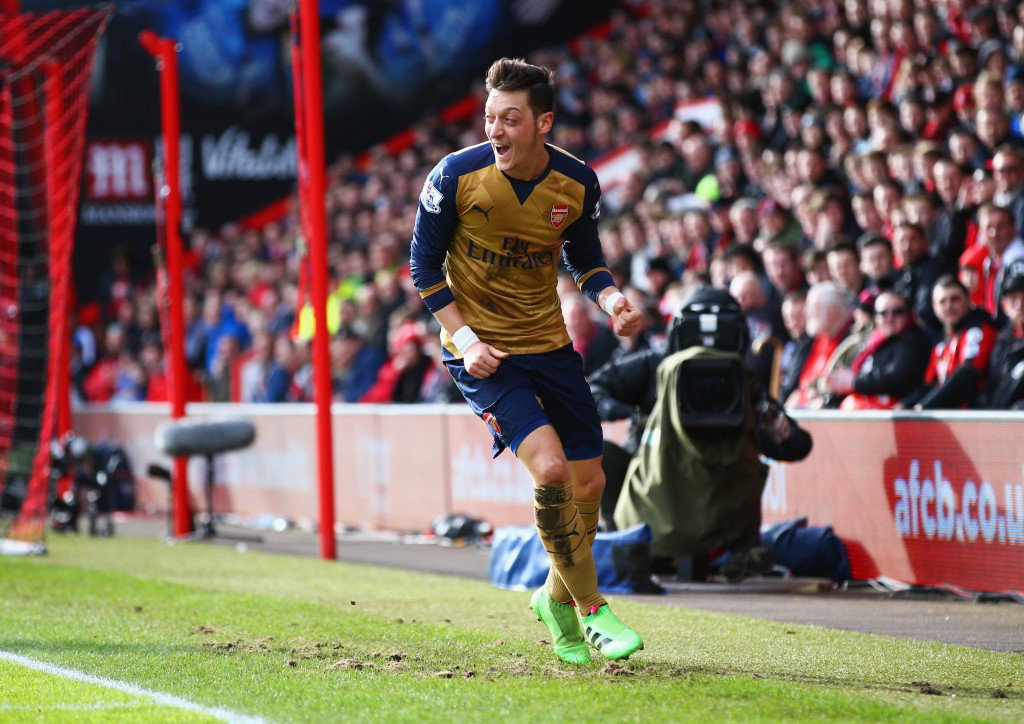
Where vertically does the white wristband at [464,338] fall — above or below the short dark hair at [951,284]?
below

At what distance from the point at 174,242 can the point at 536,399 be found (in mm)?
7749

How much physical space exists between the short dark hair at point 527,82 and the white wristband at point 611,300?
2.55 ft

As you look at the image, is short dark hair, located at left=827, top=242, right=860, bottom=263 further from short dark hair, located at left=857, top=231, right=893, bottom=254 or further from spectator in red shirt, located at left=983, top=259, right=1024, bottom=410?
spectator in red shirt, located at left=983, top=259, right=1024, bottom=410

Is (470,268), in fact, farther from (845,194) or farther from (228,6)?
(228,6)

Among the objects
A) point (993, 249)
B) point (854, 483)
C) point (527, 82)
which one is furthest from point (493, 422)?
point (993, 249)

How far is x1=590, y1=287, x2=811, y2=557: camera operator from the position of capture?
9133 millimetres

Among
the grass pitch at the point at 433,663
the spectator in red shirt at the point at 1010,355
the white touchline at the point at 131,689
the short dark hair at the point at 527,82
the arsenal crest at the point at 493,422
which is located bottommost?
the grass pitch at the point at 433,663

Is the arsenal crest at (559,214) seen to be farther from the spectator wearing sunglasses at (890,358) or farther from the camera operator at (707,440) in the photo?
the spectator wearing sunglasses at (890,358)

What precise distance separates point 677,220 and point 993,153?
317 centimetres

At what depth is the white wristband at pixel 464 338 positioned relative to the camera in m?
5.99

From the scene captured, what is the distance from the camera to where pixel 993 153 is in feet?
37.7

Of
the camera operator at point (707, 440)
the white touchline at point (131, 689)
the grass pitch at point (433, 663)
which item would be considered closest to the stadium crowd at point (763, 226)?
the camera operator at point (707, 440)

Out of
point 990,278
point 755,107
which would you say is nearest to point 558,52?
point 755,107

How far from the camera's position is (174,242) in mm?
13203
